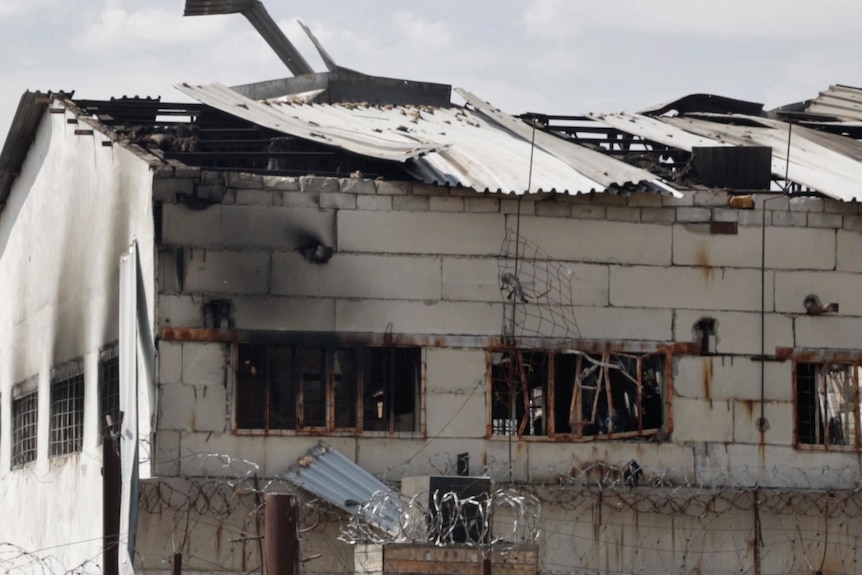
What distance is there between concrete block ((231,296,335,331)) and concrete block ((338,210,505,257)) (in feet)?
2.23

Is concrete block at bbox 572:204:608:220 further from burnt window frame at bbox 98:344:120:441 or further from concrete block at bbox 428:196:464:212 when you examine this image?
burnt window frame at bbox 98:344:120:441

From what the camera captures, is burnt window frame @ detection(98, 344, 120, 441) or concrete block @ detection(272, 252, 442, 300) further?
burnt window frame @ detection(98, 344, 120, 441)

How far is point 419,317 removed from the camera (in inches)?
770

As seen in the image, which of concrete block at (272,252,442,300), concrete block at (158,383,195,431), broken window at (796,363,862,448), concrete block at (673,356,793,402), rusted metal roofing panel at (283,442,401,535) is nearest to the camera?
rusted metal roofing panel at (283,442,401,535)

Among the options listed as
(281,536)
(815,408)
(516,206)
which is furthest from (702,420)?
(281,536)

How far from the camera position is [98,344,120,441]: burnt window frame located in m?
20.2

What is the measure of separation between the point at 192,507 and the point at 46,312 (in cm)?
634

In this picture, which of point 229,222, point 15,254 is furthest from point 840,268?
point 15,254

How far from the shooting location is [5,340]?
2684cm

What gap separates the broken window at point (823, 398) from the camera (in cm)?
2052

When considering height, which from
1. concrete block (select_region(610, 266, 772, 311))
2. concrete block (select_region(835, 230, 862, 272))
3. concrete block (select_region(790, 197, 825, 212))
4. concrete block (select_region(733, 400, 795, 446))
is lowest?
concrete block (select_region(733, 400, 795, 446))

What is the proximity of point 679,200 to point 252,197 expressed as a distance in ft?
15.4

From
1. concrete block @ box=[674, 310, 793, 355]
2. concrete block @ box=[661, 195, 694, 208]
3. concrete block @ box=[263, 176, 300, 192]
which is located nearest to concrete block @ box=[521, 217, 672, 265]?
concrete block @ box=[661, 195, 694, 208]

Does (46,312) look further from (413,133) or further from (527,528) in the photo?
(527,528)
